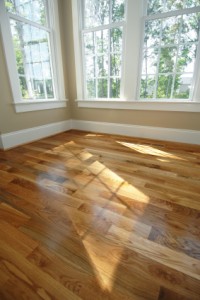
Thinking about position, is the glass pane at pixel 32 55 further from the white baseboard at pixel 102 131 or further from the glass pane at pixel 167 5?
the glass pane at pixel 167 5

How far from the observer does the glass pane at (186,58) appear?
2281 mm

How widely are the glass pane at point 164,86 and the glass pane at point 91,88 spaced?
4.00 feet

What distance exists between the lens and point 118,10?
256 cm

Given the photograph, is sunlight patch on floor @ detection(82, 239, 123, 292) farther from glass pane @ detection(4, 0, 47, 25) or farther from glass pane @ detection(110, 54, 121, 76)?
glass pane @ detection(4, 0, 47, 25)

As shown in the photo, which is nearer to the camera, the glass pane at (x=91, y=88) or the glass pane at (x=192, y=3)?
the glass pane at (x=192, y=3)

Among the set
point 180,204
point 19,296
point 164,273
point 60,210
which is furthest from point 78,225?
point 180,204

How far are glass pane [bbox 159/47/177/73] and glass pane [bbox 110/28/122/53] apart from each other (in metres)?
0.71

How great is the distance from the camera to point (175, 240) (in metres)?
0.92

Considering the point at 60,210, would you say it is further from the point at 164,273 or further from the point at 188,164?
the point at 188,164

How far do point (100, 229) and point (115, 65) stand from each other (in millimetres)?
2703

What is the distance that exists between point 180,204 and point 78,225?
30.1 inches

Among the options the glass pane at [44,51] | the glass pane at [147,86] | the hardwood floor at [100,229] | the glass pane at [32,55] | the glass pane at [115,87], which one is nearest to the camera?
the hardwood floor at [100,229]

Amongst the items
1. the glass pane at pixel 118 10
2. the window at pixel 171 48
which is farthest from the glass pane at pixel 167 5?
the glass pane at pixel 118 10

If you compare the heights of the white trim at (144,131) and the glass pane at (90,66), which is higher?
the glass pane at (90,66)
